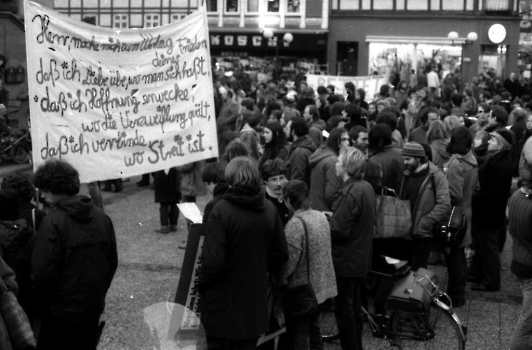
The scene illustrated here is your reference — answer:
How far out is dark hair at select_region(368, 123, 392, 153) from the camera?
302 inches

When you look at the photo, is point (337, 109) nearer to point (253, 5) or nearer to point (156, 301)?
point (156, 301)

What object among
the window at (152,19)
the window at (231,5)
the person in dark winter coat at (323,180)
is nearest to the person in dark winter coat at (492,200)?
the person in dark winter coat at (323,180)

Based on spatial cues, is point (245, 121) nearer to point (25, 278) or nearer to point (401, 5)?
point (25, 278)

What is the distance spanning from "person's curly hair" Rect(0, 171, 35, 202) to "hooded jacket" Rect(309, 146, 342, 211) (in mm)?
2927

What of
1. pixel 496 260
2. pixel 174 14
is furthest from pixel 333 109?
pixel 174 14

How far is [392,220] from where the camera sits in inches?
267

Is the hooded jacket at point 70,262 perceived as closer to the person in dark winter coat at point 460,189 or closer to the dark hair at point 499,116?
the person in dark winter coat at point 460,189

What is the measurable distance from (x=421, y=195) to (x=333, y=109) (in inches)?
154

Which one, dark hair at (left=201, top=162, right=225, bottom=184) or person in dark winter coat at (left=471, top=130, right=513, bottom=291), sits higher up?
dark hair at (left=201, top=162, right=225, bottom=184)

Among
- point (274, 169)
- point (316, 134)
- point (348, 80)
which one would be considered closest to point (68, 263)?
point (274, 169)

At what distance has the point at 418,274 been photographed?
6.29 metres

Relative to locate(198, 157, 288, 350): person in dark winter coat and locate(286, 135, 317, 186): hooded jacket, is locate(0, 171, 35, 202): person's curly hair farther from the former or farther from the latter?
locate(286, 135, 317, 186): hooded jacket

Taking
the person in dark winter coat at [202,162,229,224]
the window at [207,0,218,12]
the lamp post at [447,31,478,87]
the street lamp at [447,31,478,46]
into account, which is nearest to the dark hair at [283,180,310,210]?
the person in dark winter coat at [202,162,229,224]

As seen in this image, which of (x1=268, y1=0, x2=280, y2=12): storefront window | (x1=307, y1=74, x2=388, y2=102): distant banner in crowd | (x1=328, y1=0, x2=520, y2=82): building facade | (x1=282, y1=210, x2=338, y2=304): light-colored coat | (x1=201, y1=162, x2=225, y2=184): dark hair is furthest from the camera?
(x1=268, y1=0, x2=280, y2=12): storefront window
